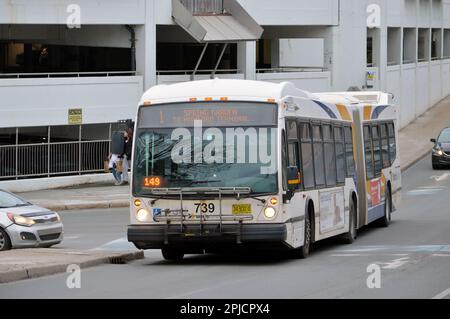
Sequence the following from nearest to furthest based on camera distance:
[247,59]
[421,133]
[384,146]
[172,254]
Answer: [172,254] < [384,146] < [247,59] < [421,133]

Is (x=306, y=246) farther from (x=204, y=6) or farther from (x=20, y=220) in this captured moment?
(x=204, y=6)

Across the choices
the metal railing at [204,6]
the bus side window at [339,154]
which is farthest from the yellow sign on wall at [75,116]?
the bus side window at [339,154]

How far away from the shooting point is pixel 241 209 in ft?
59.3

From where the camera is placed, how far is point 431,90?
6769 cm

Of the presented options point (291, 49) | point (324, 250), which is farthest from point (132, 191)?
point (291, 49)

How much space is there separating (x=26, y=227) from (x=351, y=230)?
21.8 ft

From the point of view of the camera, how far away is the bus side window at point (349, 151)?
2352 cm

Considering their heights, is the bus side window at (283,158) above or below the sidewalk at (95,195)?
above

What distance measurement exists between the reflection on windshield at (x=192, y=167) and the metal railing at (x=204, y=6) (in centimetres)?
2513

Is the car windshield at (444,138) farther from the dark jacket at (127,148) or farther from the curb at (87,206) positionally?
the curb at (87,206)

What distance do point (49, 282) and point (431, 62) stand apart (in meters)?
54.5

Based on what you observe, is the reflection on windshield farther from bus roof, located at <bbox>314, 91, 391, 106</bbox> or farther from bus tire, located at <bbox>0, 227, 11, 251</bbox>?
bus roof, located at <bbox>314, 91, 391, 106</bbox>

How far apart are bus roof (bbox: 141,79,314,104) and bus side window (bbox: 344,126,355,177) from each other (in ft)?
15.4

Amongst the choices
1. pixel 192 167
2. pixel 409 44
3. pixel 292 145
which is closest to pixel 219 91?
pixel 192 167
